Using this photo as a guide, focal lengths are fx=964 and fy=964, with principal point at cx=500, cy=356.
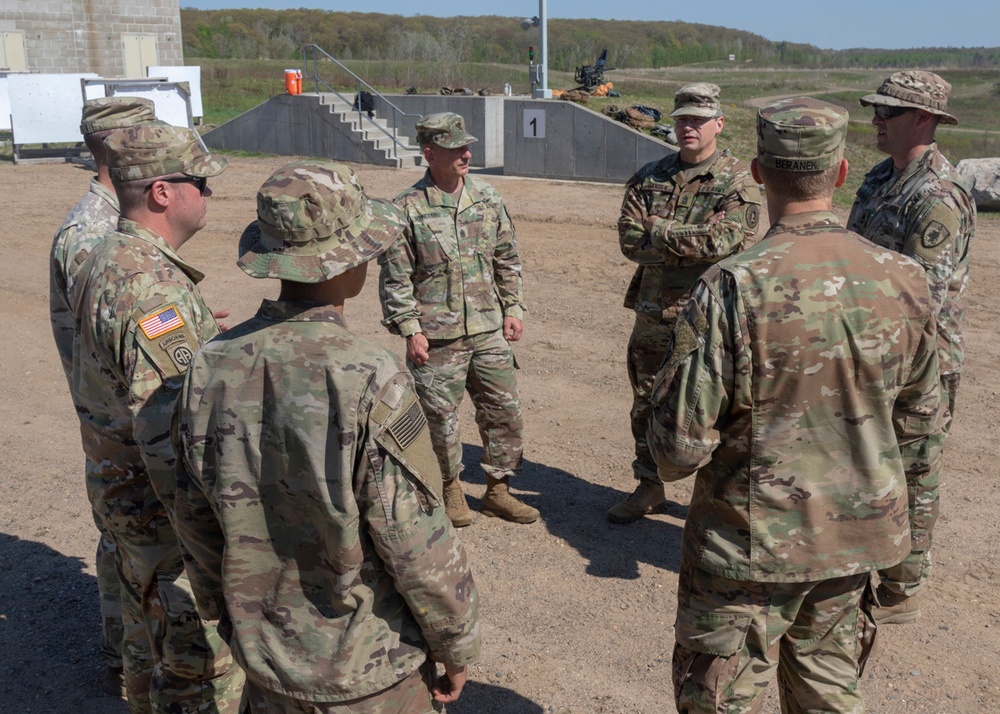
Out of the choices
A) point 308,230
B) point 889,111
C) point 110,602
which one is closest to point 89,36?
point 110,602

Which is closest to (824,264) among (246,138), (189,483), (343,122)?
(189,483)

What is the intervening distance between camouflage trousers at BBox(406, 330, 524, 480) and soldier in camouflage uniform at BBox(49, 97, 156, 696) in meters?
1.84

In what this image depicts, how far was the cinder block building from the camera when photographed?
30031 millimetres

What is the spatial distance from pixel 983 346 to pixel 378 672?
7430 mm

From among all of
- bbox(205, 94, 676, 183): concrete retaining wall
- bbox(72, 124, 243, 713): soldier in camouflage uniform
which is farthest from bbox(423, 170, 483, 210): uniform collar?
bbox(205, 94, 676, 183): concrete retaining wall

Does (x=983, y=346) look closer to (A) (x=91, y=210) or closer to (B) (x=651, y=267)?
(B) (x=651, y=267)

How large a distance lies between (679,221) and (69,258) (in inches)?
116

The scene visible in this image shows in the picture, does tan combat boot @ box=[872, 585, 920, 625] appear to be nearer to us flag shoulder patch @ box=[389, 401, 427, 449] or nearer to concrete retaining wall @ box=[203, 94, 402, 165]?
us flag shoulder patch @ box=[389, 401, 427, 449]

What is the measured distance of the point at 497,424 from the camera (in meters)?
5.51

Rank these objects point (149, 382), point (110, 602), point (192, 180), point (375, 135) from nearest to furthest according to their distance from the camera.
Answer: point (149, 382)
point (192, 180)
point (110, 602)
point (375, 135)

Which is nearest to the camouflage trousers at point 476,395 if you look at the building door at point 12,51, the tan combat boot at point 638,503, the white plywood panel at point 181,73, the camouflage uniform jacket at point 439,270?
the camouflage uniform jacket at point 439,270

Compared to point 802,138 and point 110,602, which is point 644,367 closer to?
point 802,138

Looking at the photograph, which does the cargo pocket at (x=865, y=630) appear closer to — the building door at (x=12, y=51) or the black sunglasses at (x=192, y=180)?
the black sunglasses at (x=192, y=180)

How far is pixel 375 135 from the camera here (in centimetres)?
2188
